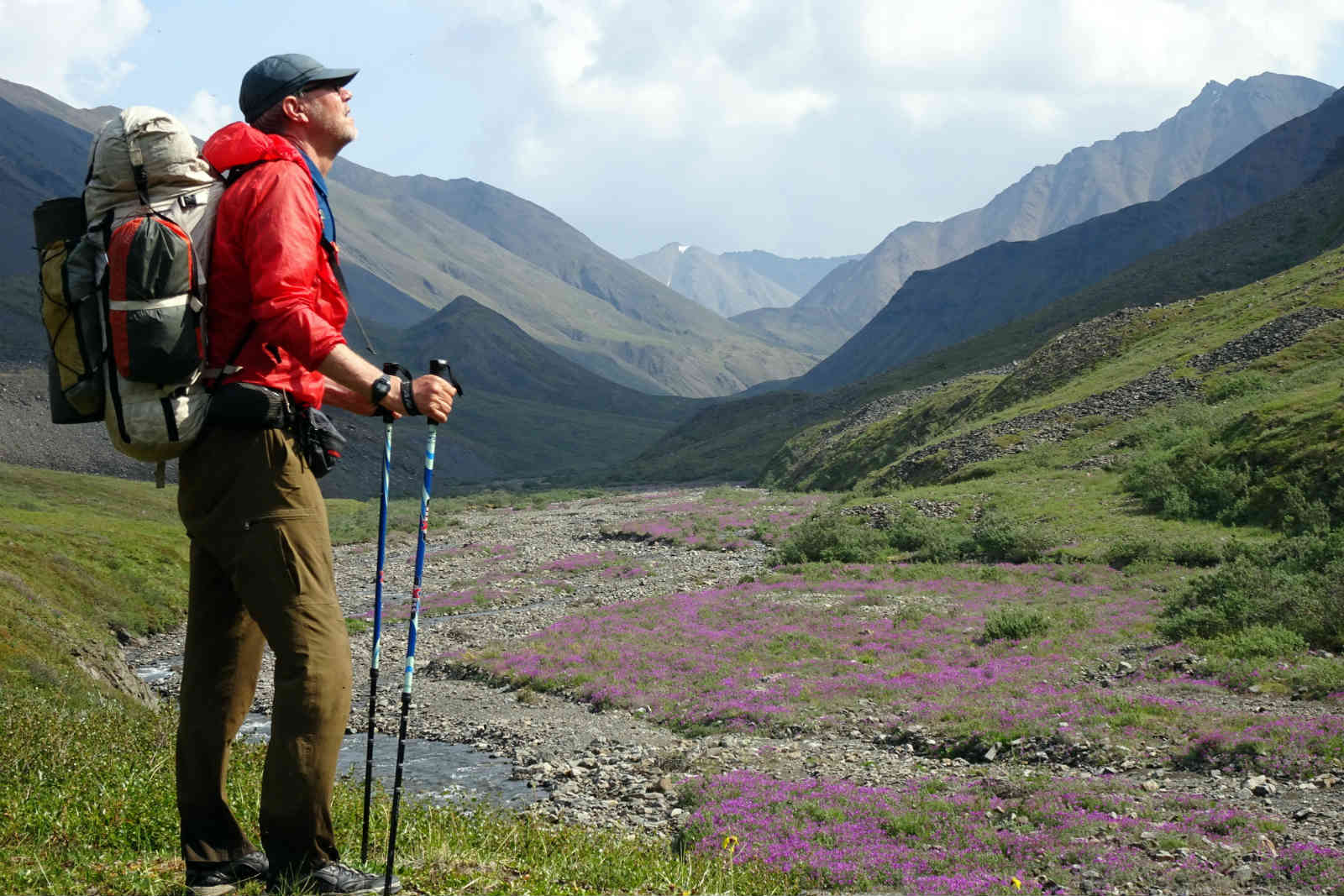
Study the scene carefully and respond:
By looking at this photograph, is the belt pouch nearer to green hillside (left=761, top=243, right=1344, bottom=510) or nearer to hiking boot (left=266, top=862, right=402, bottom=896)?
hiking boot (left=266, top=862, right=402, bottom=896)

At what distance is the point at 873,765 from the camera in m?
14.8

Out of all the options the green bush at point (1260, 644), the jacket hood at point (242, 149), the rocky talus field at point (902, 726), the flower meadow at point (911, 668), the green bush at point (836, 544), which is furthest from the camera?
the green bush at point (836, 544)

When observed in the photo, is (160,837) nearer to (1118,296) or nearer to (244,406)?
(244,406)

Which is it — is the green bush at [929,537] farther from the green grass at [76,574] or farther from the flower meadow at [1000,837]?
the green grass at [76,574]

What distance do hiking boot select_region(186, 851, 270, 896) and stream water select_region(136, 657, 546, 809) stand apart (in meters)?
8.61

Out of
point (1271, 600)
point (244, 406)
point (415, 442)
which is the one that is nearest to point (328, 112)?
point (244, 406)

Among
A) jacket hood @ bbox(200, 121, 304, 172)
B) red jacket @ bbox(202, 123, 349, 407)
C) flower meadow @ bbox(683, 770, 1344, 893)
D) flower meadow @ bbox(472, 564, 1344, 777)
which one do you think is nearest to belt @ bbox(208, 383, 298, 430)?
red jacket @ bbox(202, 123, 349, 407)

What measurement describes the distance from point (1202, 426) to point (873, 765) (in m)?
29.9

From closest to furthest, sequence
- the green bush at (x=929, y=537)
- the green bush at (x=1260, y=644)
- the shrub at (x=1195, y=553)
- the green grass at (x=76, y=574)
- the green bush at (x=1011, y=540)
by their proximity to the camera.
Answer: the green bush at (x=1260, y=644), the green grass at (x=76, y=574), the shrub at (x=1195, y=553), the green bush at (x=1011, y=540), the green bush at (x=929, y=537)

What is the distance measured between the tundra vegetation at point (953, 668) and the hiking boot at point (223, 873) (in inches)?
9.7

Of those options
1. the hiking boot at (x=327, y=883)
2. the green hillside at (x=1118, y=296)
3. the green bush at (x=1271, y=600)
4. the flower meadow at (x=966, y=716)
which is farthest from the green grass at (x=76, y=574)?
the green hillside at (x=1118, y=296)

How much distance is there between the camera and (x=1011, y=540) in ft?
107

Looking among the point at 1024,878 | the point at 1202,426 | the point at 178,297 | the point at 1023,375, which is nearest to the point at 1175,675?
the point at 1024,878

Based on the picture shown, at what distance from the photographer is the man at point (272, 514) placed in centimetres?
505
